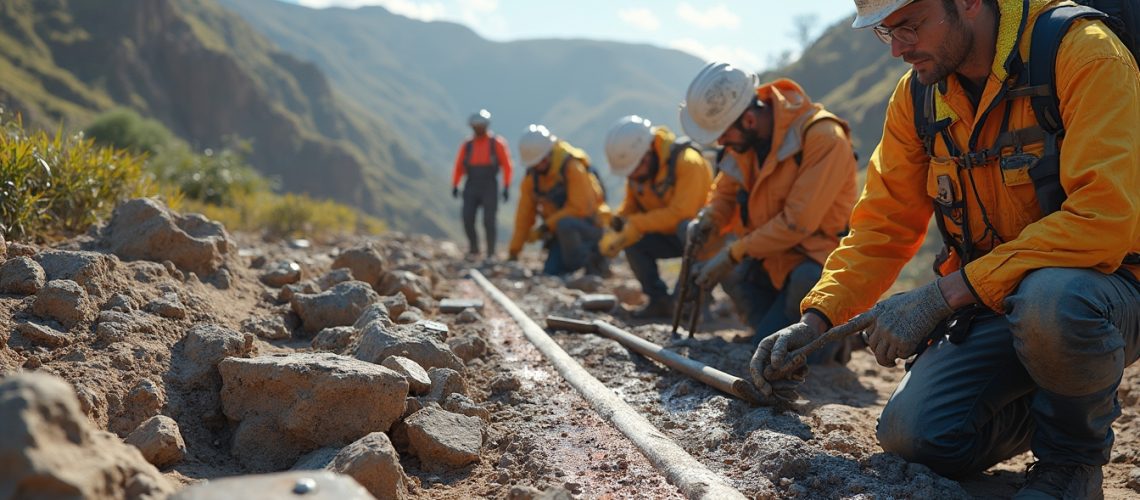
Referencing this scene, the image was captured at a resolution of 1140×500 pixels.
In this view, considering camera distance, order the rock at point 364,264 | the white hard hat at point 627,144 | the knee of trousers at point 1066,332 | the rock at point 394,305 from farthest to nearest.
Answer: the white hard hat at point 627,144 → the rock at point 364,264 → the rock at point 394,305 → the knee of trousers at point 1066,332

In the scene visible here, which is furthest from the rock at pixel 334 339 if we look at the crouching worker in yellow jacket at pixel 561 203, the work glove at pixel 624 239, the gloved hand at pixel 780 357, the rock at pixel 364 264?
the crouching worker in yellow jacket at pixel 561 203

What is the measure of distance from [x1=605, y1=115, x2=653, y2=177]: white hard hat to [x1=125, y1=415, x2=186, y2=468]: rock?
4.38 meters

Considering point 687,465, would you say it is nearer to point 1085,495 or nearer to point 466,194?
point 1085,495

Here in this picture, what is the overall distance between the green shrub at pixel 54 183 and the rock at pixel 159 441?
5.74 ft

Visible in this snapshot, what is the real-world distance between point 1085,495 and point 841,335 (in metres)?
0.79

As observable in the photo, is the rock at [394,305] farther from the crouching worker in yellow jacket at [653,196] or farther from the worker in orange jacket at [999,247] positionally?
the crouching worker in yellow jacket at [653,196]

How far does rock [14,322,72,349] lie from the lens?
2.58 m

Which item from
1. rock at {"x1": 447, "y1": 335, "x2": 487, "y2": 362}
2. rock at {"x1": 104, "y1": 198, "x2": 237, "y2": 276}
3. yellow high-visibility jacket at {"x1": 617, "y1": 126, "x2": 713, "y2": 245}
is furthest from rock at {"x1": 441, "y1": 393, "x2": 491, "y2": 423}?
yellow high-visibility jacket at {"x1": 617, "y1": 126, "x2": 713, "y2": 245}

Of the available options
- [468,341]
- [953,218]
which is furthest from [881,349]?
[468,341]

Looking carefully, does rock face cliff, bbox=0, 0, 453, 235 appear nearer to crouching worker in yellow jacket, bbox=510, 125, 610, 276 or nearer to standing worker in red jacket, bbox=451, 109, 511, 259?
standing worker in red jacket, bbox=451, 109, 511, 259

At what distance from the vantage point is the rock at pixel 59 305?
2717 millimetres

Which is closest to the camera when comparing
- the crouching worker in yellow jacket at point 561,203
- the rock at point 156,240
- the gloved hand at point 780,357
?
the gloved hand at point 780,357

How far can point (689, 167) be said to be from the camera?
588 cm

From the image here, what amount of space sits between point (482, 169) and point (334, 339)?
7.20 m
